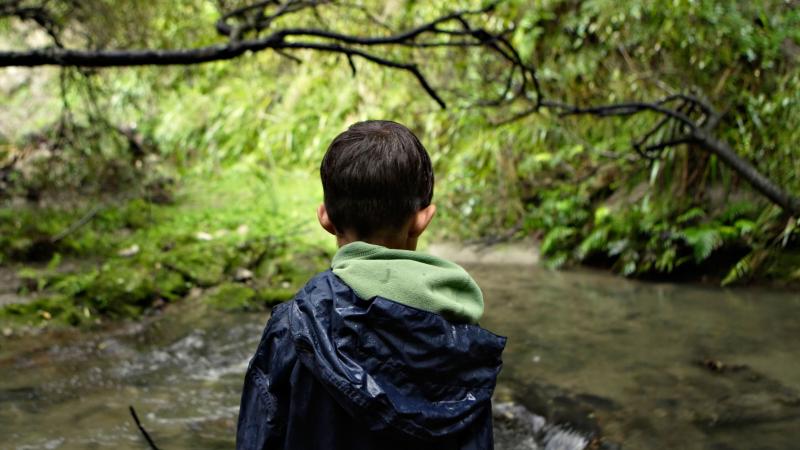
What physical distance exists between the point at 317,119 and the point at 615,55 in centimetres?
513

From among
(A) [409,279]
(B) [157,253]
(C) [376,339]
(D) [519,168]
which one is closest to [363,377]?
(C) [376,339]

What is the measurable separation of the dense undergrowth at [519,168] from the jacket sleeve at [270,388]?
3.62 metres

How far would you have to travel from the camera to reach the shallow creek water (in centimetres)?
342

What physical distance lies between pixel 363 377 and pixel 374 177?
0.40 meters

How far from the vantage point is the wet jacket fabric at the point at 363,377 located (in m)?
1.38

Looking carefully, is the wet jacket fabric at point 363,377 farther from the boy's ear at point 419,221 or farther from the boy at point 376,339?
the boy's ear at point 419,221

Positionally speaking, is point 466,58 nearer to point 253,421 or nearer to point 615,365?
point 615,365

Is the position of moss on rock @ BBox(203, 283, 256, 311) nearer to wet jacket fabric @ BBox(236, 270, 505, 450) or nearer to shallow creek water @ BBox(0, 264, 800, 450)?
shallow creek water @ BBox(0, 264, 800, 450)

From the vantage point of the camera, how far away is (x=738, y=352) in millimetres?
4344

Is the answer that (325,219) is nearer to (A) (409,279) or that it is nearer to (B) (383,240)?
(B) (383,240)

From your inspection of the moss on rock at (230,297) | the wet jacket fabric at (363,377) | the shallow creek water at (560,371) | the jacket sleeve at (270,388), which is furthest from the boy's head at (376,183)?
the moss on rock at (230,297)

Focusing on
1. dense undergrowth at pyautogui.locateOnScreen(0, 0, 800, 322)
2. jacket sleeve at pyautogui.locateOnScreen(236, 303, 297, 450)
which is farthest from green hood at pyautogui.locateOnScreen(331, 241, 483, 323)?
dense undergrowth at pyautogui.locateOnScreen(0, 0, 800, 322)

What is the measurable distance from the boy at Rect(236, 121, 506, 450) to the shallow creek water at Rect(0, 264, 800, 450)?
6.76 ft

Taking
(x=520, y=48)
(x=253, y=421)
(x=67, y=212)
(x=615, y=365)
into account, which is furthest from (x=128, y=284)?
(x=520, y=48)
